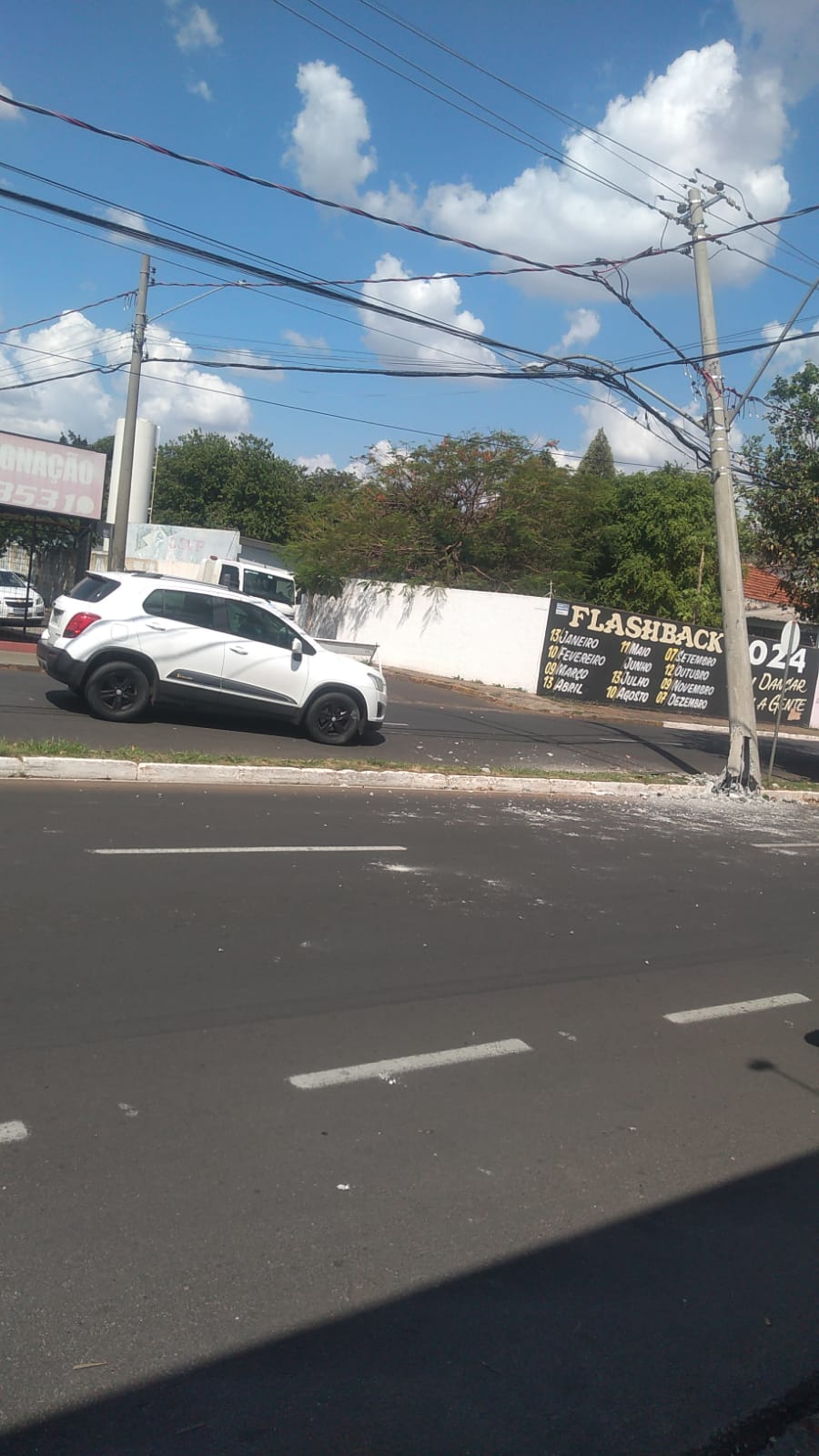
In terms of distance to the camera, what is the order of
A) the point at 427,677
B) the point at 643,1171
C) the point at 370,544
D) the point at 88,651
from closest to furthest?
the point at 643,1171
the point at 88,651
the point at 427,677
the point at 370,544

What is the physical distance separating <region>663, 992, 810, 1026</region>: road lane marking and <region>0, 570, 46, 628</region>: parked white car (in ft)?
71.9

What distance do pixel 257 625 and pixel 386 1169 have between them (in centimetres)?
1080

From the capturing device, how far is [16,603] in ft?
87.5

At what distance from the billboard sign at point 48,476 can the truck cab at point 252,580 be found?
8.74 ft

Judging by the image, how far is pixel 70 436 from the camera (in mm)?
82750

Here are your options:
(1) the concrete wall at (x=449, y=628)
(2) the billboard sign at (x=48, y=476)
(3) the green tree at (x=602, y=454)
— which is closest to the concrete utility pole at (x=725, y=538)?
(1) the concrete wall at (x=449, y=628)

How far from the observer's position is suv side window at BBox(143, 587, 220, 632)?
13688mm

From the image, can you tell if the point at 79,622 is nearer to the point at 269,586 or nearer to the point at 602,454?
the point at 269,586

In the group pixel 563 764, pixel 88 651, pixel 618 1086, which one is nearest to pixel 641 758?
pixel 563 764

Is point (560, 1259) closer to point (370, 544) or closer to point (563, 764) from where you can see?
point (563, 764)

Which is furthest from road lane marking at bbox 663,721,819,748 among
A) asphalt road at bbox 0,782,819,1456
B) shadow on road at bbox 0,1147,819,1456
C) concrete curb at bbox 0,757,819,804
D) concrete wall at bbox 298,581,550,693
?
shadow on road at bbox 0,1147,819,1456

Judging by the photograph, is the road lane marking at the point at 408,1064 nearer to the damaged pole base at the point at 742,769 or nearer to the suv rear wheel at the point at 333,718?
the suv rear wheel at the point at 333,718

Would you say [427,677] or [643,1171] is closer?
[643,1171]

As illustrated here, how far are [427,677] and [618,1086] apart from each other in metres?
23.2
